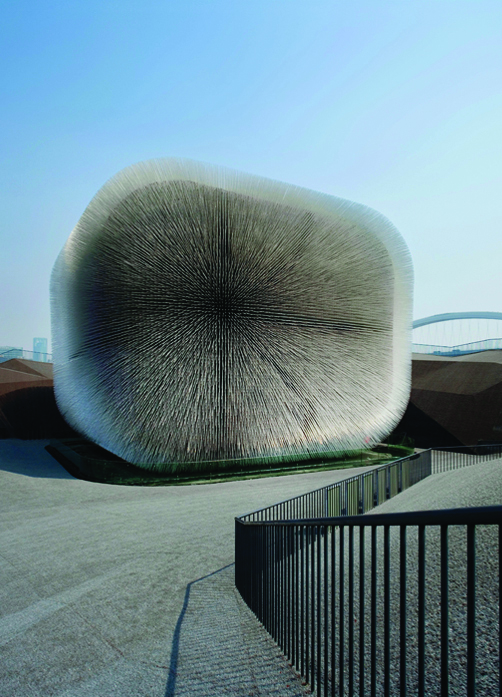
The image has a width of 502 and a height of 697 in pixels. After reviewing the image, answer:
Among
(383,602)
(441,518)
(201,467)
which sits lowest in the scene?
(201,467)

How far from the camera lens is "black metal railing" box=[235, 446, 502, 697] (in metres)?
1.69

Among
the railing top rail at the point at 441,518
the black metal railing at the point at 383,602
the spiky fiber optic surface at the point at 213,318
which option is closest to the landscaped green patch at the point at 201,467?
the spiky fiber optic surface at the point at 213,318

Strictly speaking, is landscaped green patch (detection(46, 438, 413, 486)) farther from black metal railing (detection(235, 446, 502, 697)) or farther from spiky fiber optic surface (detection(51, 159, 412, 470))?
black metal railing (detection(235, 446, 502, 697))


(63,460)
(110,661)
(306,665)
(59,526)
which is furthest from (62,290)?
(306,665)

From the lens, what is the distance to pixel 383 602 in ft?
11.5

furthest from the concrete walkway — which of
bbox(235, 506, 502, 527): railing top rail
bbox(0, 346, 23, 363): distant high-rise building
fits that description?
bbox(0, 346, 23, 363): distant high-rise building

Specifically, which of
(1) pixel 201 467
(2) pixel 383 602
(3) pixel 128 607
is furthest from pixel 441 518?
(1) pixel 201 467

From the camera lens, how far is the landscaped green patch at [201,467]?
14.5 meters

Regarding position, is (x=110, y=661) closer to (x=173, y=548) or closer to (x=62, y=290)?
(x=173, y=548)

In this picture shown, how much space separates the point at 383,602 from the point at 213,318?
12.9 metres

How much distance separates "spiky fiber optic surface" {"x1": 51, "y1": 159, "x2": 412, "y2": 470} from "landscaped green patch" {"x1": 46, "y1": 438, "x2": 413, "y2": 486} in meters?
0.33

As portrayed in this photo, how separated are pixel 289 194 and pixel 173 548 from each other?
552 inches

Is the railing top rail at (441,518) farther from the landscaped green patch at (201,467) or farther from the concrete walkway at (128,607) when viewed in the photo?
the landscaped green patch at (201,467)

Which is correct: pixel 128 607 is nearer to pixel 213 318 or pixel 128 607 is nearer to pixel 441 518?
pixel 441 518
